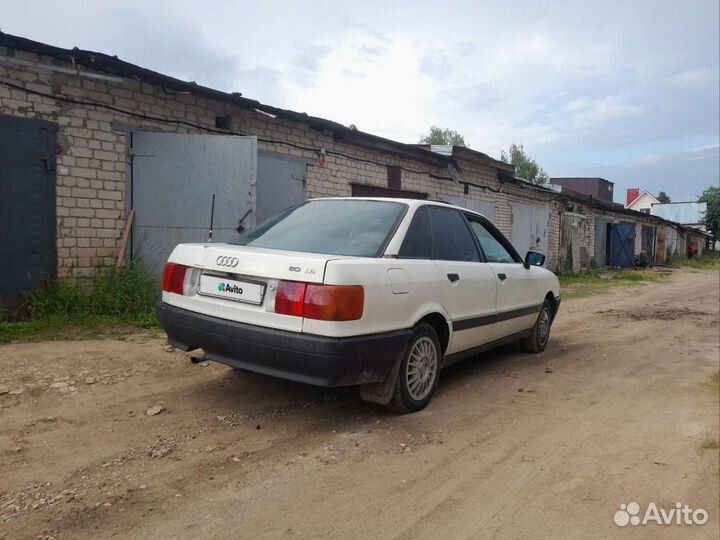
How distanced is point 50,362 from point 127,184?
3.29 meters

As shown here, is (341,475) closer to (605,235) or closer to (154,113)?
(154,113)

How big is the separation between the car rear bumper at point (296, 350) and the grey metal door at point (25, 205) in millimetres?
3736

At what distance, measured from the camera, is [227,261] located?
3658 mm

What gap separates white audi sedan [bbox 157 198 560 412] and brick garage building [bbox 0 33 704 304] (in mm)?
3559

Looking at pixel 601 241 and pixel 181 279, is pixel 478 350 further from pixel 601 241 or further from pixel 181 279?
pixel 601 241

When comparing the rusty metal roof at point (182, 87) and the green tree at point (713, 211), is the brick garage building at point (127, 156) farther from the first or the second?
the green tree at point (713, 211)

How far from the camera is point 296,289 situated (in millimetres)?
3336

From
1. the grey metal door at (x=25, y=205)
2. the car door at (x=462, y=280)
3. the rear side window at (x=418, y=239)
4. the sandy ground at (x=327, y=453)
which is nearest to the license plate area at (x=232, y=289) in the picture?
the sandy ground at (x=327, y=453)

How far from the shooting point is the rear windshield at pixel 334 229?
3.85 metres

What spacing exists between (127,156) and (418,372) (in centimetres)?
534

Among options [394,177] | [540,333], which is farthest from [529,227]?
[540,333]

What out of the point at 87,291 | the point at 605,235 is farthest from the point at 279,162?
the point at 605,235

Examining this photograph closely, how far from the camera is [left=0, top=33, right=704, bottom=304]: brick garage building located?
21.2 ft

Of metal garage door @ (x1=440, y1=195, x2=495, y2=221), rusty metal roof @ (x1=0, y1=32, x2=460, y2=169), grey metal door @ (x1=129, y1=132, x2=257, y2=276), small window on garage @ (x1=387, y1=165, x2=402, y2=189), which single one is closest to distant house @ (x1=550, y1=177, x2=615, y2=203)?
metal garage door @ (x1=440, y1=195, x2=495, y2=221)
